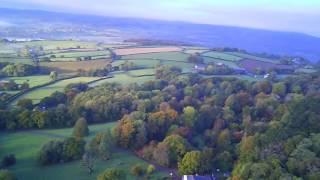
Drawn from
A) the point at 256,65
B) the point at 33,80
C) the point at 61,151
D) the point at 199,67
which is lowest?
the point at 61,151

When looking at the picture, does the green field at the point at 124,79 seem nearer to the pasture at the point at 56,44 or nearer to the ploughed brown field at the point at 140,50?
the ploughed brown field at the point at 140,50

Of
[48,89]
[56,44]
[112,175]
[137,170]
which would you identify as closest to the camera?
[112,175]

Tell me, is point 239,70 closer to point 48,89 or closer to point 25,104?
point 48,89

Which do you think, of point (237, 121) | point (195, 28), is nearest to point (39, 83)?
point (237, 121)

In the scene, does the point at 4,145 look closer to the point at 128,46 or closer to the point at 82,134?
the point at 82,134

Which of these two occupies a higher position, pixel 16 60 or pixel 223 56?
pixel 223 56

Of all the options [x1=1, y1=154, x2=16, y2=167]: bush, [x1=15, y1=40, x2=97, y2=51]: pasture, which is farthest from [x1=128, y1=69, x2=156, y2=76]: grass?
[x1=1, y1=154, x2=16, y2=167]: bush

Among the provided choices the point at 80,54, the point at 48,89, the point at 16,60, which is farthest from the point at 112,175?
the point at 80,54
